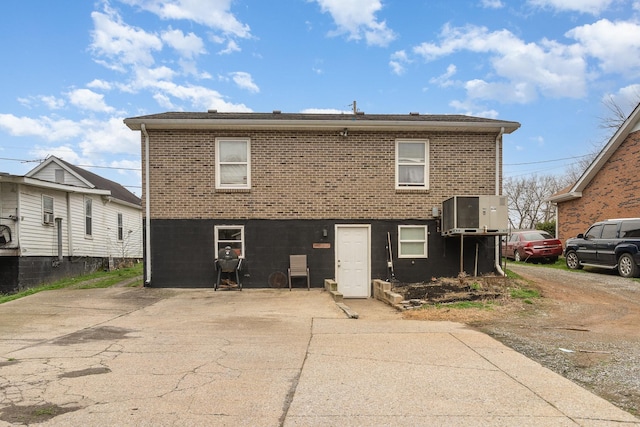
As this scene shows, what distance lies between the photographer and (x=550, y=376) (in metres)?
5.44

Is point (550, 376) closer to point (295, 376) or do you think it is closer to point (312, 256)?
point (295, 376)

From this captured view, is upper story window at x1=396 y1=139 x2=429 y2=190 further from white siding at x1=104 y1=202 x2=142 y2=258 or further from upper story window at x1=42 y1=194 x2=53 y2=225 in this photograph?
white siding at x1=104 y1=202 x2=142 y2=258

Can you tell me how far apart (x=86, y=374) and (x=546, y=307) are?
31.2 ft

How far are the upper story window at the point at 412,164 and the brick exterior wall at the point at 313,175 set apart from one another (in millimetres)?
156

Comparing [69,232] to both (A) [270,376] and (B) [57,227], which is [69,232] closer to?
(B) [57,227]

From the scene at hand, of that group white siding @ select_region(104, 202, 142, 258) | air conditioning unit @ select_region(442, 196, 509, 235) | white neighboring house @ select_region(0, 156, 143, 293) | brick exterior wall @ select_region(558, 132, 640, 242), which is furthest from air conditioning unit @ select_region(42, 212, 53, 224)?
brick exterior wall @ select_region(558, 132, 640, 242)

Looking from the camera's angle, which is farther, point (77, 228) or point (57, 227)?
point (77, 228)

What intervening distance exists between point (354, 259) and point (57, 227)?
11974 millimetres

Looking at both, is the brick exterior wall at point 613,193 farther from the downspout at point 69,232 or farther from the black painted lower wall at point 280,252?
the downspout at point 69,232

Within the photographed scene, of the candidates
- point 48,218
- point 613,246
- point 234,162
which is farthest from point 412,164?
point 48,218

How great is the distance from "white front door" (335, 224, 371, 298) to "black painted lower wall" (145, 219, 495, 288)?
0.21 m

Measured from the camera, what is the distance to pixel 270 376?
535 centimetres

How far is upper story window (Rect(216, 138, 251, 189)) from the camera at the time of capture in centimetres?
1440

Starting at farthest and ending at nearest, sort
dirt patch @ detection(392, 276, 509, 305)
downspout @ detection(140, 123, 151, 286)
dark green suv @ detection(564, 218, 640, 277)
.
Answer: dark green suv @ detection(564, 218, 640, 277) < downspout @ detection(140, 123, 151, 286) < dirt patch @ detection(392, 276, 509, 305)
